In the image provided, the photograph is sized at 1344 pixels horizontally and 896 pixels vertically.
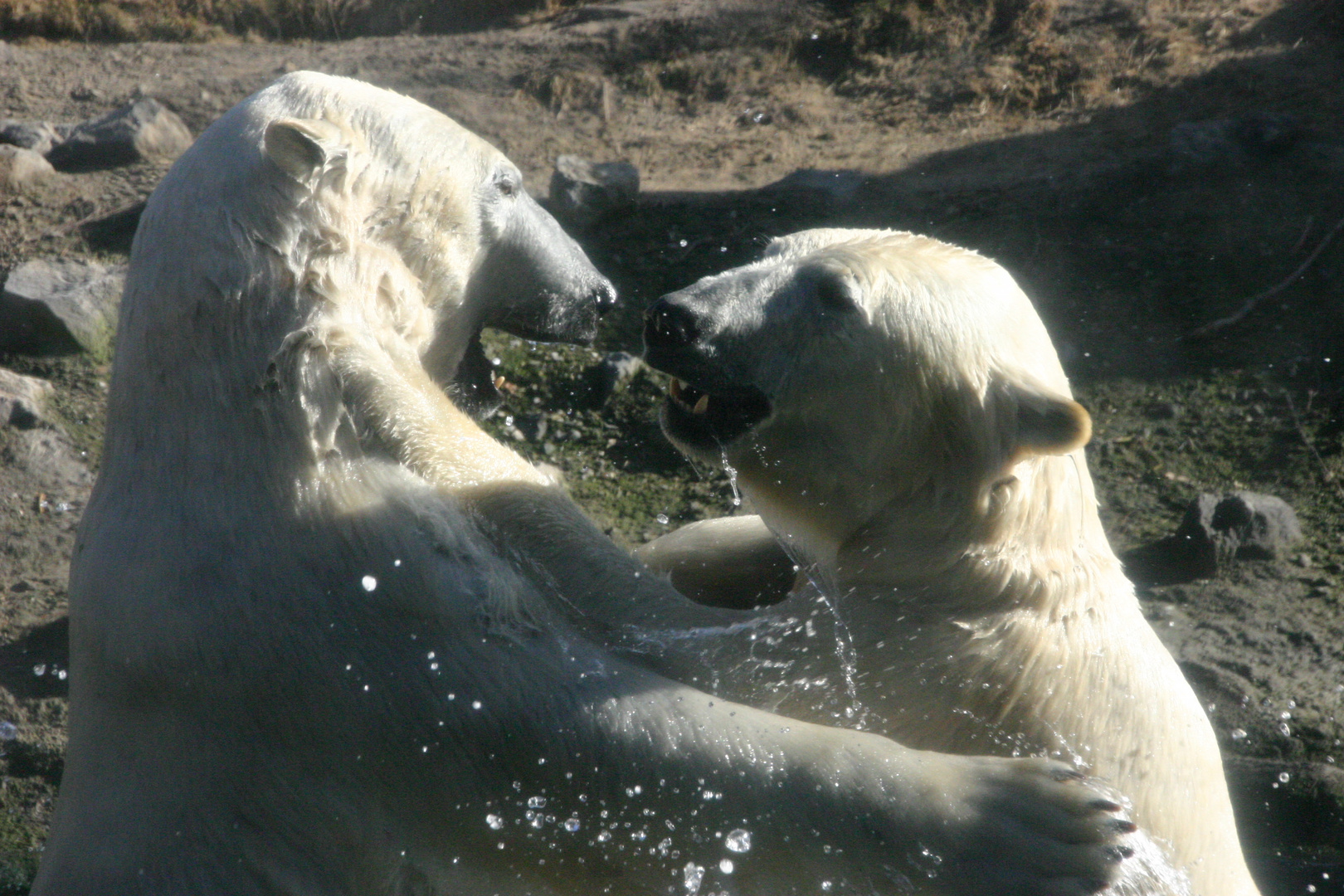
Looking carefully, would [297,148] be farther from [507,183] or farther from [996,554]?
[996,554]

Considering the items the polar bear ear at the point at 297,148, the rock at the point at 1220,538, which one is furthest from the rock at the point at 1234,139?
the polar bear ear at the point at 297,148

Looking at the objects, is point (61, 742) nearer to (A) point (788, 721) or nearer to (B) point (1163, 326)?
(A) point (788, 721)

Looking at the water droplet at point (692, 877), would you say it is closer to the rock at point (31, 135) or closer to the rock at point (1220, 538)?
the rock at point (1220, 538)

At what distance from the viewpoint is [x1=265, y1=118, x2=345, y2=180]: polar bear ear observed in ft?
7.47

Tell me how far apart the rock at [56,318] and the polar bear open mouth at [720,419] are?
13.1ft

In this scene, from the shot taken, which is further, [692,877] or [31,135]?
[31,135]

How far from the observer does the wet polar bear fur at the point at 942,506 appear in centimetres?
229

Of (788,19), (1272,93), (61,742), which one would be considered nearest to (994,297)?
(61,742)

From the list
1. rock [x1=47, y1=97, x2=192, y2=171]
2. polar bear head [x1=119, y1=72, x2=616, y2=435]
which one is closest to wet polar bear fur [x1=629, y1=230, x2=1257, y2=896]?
polar bear head [x1=119, y1=72, x2=616, y2=435]

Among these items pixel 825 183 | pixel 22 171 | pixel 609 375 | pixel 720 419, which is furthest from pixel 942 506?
pixel 22 171

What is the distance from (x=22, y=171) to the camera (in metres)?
6.92

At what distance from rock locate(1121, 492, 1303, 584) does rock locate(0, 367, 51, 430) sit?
14.8ft

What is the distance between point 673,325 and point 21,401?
12.7ft

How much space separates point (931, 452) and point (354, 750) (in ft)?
4.01
